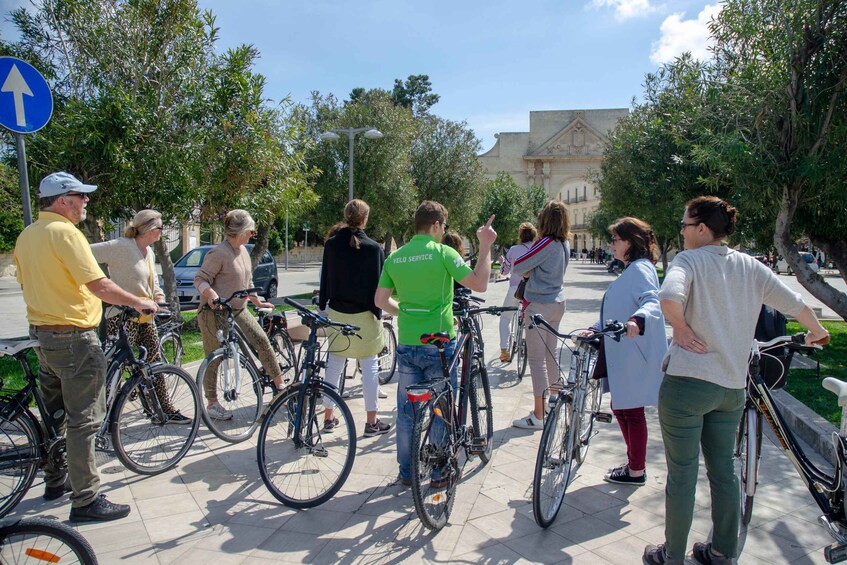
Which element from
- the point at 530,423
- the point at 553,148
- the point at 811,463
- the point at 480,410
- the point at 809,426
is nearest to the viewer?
the point at 811,463

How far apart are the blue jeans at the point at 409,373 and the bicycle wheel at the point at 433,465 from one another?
295 mm

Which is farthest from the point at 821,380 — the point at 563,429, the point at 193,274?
the point at 193,274

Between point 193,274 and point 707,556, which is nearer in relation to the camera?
point 707,556

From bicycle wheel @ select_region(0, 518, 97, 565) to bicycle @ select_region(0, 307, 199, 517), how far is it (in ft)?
5.61

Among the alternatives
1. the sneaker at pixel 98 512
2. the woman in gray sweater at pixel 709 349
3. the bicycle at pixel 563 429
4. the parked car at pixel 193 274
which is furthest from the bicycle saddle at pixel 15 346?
the parked car at pixel 193 274

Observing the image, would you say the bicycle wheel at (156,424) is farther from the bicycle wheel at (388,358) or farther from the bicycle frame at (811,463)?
the bicycle frame at (811,463)

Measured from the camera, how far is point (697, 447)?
2.91 m

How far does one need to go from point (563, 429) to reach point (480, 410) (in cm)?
83

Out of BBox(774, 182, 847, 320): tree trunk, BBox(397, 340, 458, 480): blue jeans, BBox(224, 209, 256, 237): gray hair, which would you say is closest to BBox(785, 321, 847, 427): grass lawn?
BBox(774, 182, 847, 320): tree trunk

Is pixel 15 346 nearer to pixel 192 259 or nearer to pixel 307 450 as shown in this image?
pixel 307 450

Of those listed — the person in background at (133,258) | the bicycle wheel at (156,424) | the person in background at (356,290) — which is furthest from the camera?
the person in background at (356,290)

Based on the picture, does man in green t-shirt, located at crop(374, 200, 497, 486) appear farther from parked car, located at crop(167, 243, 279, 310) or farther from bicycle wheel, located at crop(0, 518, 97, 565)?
parked car, located at crop(167, 243, 279, 310)

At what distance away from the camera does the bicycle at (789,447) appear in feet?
10.2

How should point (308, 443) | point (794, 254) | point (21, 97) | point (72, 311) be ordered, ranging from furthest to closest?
point (794, 254) < point (21, 97) < point (308, 443) < point (72, 311)
